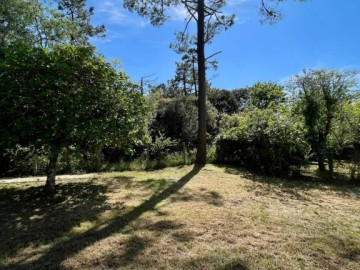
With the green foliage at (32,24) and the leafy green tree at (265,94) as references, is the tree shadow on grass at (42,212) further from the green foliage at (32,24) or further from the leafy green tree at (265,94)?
the leafy green tree at (265,94)

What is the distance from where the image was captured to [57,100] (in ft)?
22.2

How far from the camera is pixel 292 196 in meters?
7.95

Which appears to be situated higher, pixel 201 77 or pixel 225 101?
pixel 225 101

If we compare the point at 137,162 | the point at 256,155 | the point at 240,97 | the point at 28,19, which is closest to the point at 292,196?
the point at 256,155

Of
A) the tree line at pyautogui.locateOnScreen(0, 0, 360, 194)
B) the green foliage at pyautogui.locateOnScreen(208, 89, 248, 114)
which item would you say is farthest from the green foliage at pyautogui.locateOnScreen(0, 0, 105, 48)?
the green foliage at pyautogui.locateOnScreen(208, 89, 248, 114)

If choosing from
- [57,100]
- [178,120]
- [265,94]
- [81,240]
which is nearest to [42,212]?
[81,240]

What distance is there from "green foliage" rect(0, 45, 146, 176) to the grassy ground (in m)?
1.41

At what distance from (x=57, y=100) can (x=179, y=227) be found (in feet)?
11.9

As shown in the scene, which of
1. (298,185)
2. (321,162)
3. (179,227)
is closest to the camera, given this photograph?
(179,227)

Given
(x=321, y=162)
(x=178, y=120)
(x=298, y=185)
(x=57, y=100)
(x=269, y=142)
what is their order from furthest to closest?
(x=178, y=120) → (x=321, y=162) → (x=269, y=142) → (x=298, y=185) → (x=57, y=100)

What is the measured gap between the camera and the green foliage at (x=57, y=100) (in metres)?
6.48

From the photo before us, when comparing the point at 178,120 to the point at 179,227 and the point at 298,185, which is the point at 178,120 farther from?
the point at 179,227

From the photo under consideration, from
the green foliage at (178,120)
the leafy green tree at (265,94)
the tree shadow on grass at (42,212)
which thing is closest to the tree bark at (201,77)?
the tree shadow on grass at (42,212)

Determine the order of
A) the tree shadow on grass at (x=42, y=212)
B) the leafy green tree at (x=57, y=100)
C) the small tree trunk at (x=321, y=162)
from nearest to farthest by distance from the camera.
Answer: the tree shadow on grass at (x=42, y=212) < the leafy green tree at (x=57, y=100) < the small tree trunk at (x=321, y=162)
